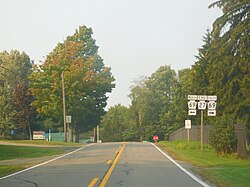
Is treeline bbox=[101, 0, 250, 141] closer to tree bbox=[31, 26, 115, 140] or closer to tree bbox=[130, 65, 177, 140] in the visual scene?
tree bbox=[130, 65, 177, 140]

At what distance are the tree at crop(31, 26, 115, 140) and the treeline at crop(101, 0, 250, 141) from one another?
41.9ft

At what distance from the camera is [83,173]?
16375mm

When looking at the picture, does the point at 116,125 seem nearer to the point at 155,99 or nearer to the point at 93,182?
the point at 155,99

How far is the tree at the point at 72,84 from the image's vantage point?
177ft

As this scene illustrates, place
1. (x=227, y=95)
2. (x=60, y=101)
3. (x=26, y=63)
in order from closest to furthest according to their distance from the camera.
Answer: (x=227, y=95) → (x=60, y=101) → (x=26, y=63)

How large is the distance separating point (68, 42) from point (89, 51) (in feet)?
16.8

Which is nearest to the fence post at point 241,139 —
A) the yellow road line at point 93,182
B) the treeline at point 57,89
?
the yellow road line at point 93,182

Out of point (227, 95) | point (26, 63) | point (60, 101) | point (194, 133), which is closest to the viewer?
point (227, 95)

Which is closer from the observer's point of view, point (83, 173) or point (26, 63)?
Result: point (83, 173)

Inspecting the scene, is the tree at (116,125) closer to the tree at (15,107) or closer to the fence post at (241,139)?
the tree at (15,107)

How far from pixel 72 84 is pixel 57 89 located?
2086mm

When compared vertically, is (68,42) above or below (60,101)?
above

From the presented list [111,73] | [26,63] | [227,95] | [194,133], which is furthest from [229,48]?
[26,63]

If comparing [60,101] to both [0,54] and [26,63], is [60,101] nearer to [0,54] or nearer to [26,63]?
[26,63]
